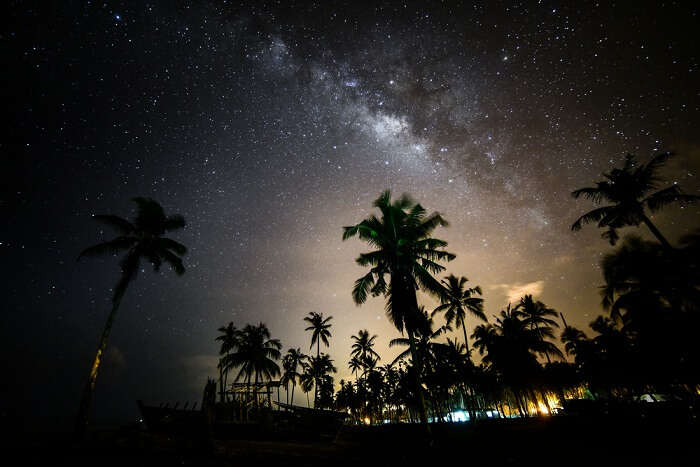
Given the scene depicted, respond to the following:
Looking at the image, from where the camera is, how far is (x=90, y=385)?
16547 mm

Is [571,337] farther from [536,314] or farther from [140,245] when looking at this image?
[140,245]

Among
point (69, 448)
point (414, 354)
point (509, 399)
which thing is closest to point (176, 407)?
point (69, 448)

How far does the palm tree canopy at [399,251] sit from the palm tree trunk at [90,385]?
15.7 m

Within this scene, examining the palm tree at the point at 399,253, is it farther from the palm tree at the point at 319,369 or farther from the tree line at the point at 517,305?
the palm tree at the point at 319,369

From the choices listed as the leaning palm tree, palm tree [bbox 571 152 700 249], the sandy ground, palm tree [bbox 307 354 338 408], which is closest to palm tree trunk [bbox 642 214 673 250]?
palm tree [bbox 571 152 700 249]

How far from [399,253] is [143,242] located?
18504 millimetres

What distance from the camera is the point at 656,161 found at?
16.8 meters

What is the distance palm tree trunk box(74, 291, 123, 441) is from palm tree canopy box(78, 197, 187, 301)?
0.98 metres

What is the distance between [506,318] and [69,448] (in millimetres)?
39309

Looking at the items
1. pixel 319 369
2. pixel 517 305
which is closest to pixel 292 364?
pixel 319 369

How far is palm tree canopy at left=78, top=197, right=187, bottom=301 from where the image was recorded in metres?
19.7

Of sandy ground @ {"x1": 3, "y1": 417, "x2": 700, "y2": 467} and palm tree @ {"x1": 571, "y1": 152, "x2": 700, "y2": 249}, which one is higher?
palm tree @ {"x1": 571, "y1": 152, "x2": 700, "y2": 249}

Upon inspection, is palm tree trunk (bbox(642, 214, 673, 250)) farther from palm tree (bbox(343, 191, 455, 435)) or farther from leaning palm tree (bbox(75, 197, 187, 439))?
leaning palm tree (bbox(75, 197, 187, 439))

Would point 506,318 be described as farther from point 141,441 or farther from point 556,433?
point 141,441
